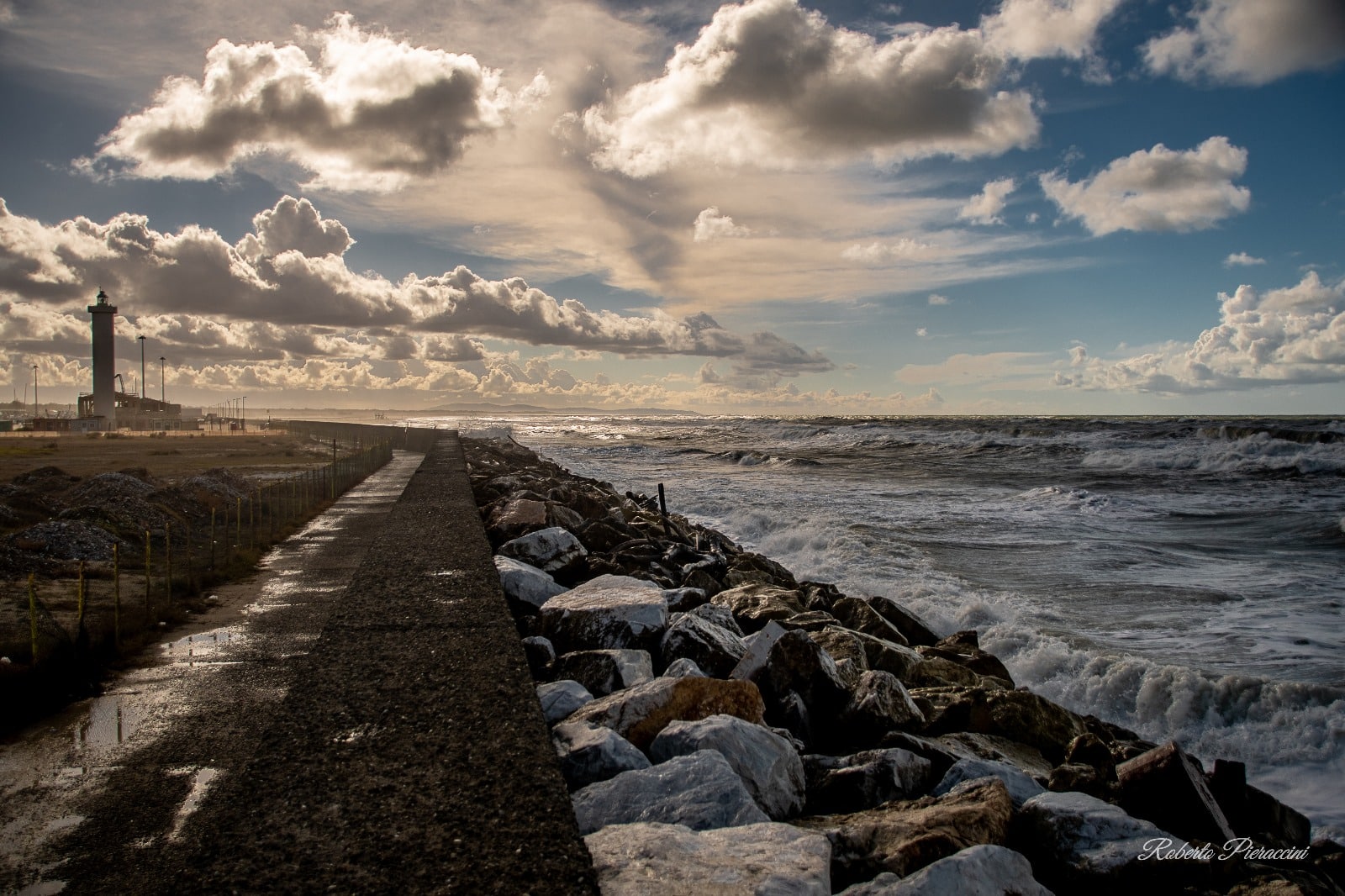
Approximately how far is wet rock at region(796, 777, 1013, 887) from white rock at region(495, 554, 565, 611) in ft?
13.7

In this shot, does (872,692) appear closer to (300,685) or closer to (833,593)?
(300,685)

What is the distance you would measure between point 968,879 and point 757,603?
17.5ft

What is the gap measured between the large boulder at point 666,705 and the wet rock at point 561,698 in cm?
17

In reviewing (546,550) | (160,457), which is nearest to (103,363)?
(160,457)

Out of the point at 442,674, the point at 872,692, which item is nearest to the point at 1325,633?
the point at 872,692

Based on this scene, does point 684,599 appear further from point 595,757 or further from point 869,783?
point 595,757

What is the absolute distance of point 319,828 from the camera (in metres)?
2.91

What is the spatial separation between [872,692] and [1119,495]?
20886 mm

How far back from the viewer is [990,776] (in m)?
3.71

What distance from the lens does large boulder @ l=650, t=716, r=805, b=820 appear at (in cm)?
345

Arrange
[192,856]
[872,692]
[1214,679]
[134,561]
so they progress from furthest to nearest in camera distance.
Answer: [134,561]
[1214,679]
[872,692]
[192,856]

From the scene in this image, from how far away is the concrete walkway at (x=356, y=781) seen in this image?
8.81ft

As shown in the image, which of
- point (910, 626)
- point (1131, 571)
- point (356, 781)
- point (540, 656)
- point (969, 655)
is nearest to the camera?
point (356, 781)

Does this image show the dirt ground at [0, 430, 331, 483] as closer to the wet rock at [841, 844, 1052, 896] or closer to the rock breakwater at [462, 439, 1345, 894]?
the rock breakwater at [462, 439, 1345, 894]
